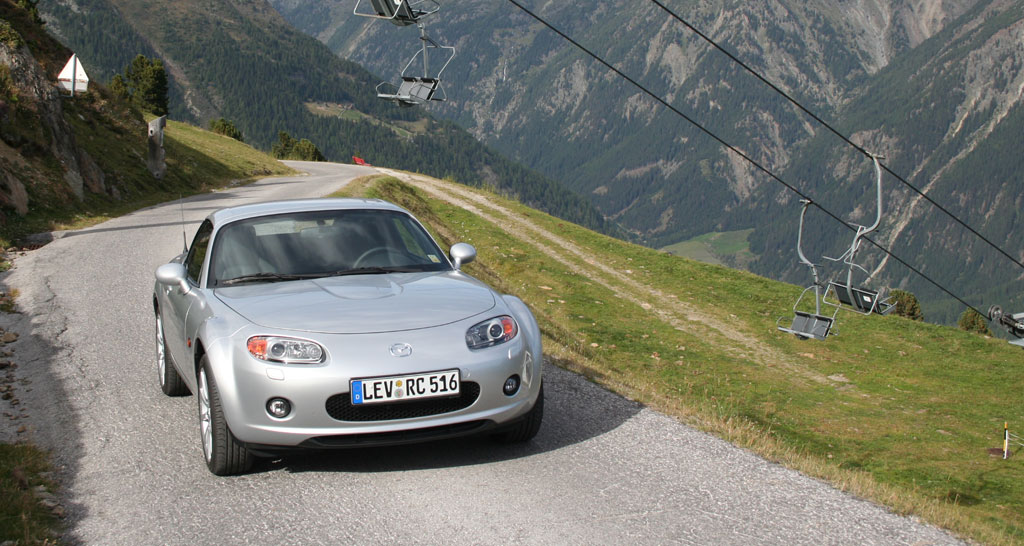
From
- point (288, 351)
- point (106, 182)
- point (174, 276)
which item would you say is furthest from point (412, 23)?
point (106, 182)

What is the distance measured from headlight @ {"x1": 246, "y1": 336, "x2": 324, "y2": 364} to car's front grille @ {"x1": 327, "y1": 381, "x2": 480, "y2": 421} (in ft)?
0.88

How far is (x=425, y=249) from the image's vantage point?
22.5 ft

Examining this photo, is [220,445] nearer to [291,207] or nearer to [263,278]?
[263,278]

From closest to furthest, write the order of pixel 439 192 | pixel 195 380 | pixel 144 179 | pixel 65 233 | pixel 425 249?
1. pixel 195 380
2. pixel 425 249
3. pixel 65 233
4. pixel 144 179
5. pixel 439 192

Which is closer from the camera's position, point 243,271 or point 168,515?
point 168,515

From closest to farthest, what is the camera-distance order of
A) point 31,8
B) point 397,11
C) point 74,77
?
point 397,11 → point 74,77 → point 31,8

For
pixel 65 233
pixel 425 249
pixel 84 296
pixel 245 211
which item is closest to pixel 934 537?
pixel 425 249

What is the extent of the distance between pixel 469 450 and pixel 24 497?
8.41 ft

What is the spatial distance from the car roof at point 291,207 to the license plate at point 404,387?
213cm

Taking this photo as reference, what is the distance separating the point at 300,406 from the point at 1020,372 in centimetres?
2345

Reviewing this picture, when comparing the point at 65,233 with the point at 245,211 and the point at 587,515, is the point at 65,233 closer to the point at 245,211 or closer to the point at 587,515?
the point at 245,211

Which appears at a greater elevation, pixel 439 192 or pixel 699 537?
pixel 699 537

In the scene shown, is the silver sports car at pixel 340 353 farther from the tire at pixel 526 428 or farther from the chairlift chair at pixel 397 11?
the chairlift chair at pixel 397 11

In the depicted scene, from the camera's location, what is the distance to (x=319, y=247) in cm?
654
